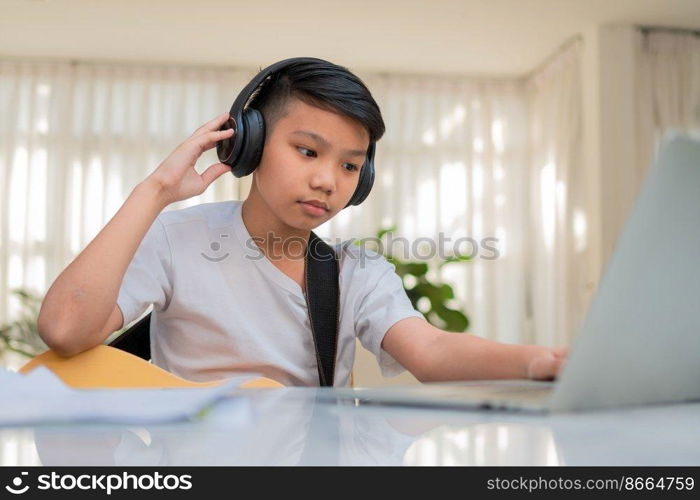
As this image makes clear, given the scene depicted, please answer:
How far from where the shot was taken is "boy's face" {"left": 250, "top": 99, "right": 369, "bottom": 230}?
121 centimetres

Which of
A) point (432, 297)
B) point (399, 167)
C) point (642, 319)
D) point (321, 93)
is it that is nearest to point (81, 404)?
point (642, 319)

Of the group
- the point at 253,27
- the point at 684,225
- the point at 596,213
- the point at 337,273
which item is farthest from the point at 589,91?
the point at 684,225

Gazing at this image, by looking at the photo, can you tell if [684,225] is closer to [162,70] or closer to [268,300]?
[268,300]

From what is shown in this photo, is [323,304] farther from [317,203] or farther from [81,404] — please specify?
[81,404]

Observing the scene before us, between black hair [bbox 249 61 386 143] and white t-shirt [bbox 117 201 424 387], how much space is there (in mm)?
207

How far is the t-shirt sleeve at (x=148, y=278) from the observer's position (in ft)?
3.72

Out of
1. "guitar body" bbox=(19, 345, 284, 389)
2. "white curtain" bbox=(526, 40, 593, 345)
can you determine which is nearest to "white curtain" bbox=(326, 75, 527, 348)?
"white curtain" bbox=(526, 40, 593, 345)

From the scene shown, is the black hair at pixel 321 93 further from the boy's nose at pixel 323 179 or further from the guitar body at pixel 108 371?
the guitar body at pixel 108 371

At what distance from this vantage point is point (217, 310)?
1.20 meters

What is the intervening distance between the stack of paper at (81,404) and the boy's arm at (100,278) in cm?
46

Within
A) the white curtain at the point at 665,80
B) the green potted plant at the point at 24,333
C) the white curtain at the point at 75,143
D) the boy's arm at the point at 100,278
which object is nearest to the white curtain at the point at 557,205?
the white curtain at the point at 665,80

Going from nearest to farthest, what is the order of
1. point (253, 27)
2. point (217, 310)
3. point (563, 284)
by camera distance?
point (217, 310), point (253, 27), point (563, 284)
